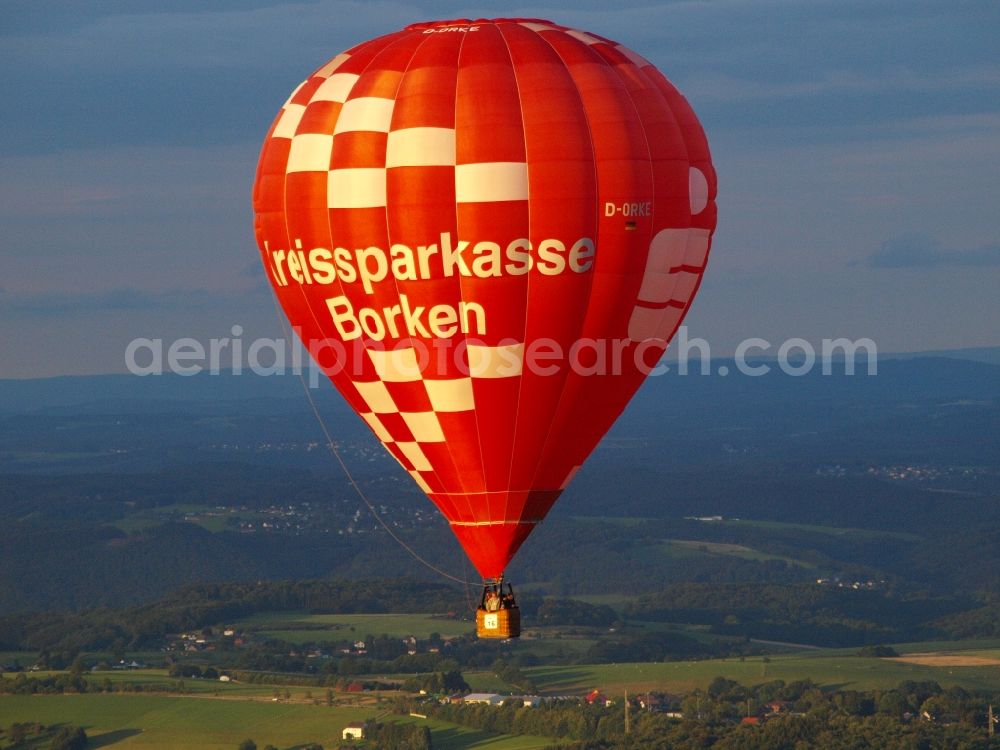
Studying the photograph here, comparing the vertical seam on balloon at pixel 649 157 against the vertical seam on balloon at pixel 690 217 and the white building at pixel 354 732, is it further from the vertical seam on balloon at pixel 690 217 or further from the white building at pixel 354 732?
the white building at pixel 354 732

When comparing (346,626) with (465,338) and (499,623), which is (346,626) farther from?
(499,623)

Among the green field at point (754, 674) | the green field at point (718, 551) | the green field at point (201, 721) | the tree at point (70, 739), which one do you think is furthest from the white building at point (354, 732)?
the green field at point (718, 551)

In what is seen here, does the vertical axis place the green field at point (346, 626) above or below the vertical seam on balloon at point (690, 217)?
below

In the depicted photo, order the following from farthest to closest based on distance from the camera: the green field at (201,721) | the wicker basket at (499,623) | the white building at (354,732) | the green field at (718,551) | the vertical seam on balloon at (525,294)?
the green field at (718,551) < the white building at (354,732) < the green field at (201,721) < the vertical seam on balloon at (525,294) < the wicker basket at (499,623)

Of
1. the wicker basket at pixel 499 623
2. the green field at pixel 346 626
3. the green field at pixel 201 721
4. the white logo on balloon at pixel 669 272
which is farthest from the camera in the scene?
the green field at pixel 346 626

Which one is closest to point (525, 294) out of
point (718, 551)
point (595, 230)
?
point (595, 230)

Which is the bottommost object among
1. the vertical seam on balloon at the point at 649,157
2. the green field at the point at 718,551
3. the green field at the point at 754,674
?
the green field at the point at 754,674

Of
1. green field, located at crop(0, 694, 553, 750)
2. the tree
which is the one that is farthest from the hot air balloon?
the tree

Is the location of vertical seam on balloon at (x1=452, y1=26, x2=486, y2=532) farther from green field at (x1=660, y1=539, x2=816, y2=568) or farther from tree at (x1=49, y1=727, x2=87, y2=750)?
green field at (x1=660, y1=539, x2=816, y2=568)
